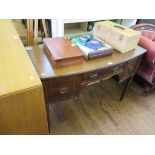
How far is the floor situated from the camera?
1508 millimetres

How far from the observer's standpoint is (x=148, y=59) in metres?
1.53

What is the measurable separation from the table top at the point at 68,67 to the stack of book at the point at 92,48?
39mm

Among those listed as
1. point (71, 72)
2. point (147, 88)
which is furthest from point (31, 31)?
point (147, 88)

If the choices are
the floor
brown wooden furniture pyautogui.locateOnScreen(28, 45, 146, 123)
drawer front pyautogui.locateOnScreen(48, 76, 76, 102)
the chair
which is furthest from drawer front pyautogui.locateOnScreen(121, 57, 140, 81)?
drawer front pyautogui.locateOnScreen(48, 76, 76, 102)

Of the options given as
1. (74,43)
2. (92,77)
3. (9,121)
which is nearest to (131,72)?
(92,77)

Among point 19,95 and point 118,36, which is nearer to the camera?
point 19,95

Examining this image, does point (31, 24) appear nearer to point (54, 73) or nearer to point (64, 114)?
point (54, 73)

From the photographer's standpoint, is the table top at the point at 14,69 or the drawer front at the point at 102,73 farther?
the drawer front at the point at 102,73

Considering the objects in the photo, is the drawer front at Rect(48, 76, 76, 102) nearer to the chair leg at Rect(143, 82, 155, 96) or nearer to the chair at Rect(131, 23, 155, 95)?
the chair at Rect(131, 23, 155, 95)

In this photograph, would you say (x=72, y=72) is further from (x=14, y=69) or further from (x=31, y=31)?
(x=31, y=31)

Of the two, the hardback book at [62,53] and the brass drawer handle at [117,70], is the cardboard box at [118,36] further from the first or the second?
the hardback book at [62,53]

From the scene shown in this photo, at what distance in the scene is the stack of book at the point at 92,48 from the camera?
1175 mm

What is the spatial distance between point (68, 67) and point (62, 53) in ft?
0.35

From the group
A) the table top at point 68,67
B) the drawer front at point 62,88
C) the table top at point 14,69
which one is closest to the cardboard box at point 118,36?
the table top at point 68,67
